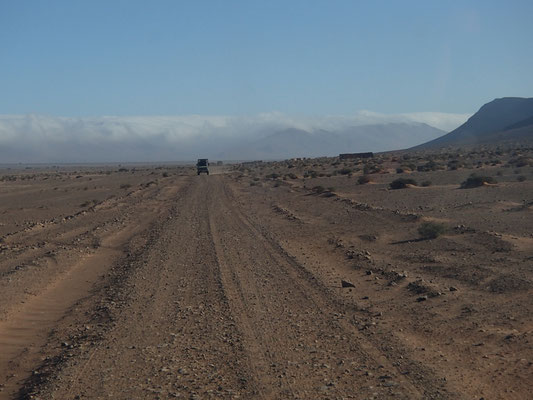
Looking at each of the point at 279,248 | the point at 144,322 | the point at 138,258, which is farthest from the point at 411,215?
the point at 144,322

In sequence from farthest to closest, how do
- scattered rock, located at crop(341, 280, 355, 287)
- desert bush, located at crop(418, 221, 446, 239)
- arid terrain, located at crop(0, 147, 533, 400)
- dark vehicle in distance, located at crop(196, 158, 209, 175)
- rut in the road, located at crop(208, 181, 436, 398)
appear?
dark vehicle in distance, located at crop(196, 158, 209, 175), desert bush, located at crop(418, 221, 446, 239), scattered rock, located at crop(341, 280, 355, 287), arid terrain, located at crop(0, 147, 533, 400), rut in the road, located at crop(208, 181, 436, 398)

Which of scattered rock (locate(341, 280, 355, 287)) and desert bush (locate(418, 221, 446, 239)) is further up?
desert bush (locate(418, 221, 446, 239))

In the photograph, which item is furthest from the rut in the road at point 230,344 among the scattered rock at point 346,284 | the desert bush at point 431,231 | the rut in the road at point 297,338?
the desert bush at point 431,231

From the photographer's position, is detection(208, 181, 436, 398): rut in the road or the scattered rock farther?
the scattered rock

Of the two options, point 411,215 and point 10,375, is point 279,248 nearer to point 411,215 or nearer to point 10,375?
point 411,215

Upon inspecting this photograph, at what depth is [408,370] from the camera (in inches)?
329

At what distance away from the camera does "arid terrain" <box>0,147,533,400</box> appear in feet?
26.8

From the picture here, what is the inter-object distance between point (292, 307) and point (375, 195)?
28.2 metres

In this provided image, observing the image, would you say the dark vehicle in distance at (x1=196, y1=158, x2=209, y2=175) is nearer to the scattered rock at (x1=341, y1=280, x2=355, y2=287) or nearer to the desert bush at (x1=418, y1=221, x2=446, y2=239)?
the desert bush at (x1=418, y1=221, x2=446, y2=239)

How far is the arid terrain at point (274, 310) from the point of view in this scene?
26.8 feet

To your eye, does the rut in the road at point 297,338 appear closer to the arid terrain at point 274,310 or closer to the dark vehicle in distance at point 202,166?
the arid terrain at point 274,310

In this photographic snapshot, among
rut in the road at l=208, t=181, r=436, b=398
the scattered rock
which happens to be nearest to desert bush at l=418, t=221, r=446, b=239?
rut in the road at l=208, t=181, r=436, b=398

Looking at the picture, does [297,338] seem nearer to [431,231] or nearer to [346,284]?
[346,284]

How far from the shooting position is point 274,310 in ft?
38.9
